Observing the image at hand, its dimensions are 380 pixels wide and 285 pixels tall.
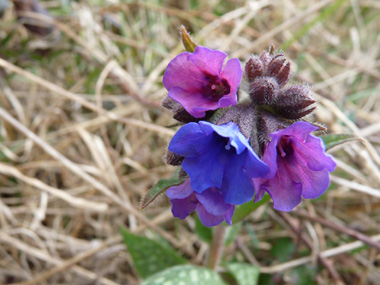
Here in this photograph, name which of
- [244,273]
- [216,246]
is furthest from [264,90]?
[244,273]

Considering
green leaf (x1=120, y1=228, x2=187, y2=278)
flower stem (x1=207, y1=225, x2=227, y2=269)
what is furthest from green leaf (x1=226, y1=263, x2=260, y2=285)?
green leaf (x1=120, y1=228, x2=187, y2=278)

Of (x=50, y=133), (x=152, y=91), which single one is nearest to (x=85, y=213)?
(x=50, y=133)

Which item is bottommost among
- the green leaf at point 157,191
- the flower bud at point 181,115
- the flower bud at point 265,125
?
the green leaf at point 157,191

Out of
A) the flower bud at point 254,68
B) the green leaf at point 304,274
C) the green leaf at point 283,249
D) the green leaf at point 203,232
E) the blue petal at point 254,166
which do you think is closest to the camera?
the blue petal at point 254,166

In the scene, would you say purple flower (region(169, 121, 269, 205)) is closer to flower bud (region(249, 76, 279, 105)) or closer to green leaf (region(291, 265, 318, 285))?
flower bud (region(249, 76, 279, 105))

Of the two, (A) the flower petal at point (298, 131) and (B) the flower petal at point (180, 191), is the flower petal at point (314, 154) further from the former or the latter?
(B) the flower petal at point (180, 191)

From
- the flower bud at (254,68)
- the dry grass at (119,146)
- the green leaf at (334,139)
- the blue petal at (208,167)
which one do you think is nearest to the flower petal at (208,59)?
the flower bud at (254,68)

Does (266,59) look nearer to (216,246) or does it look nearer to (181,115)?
(181,115)
